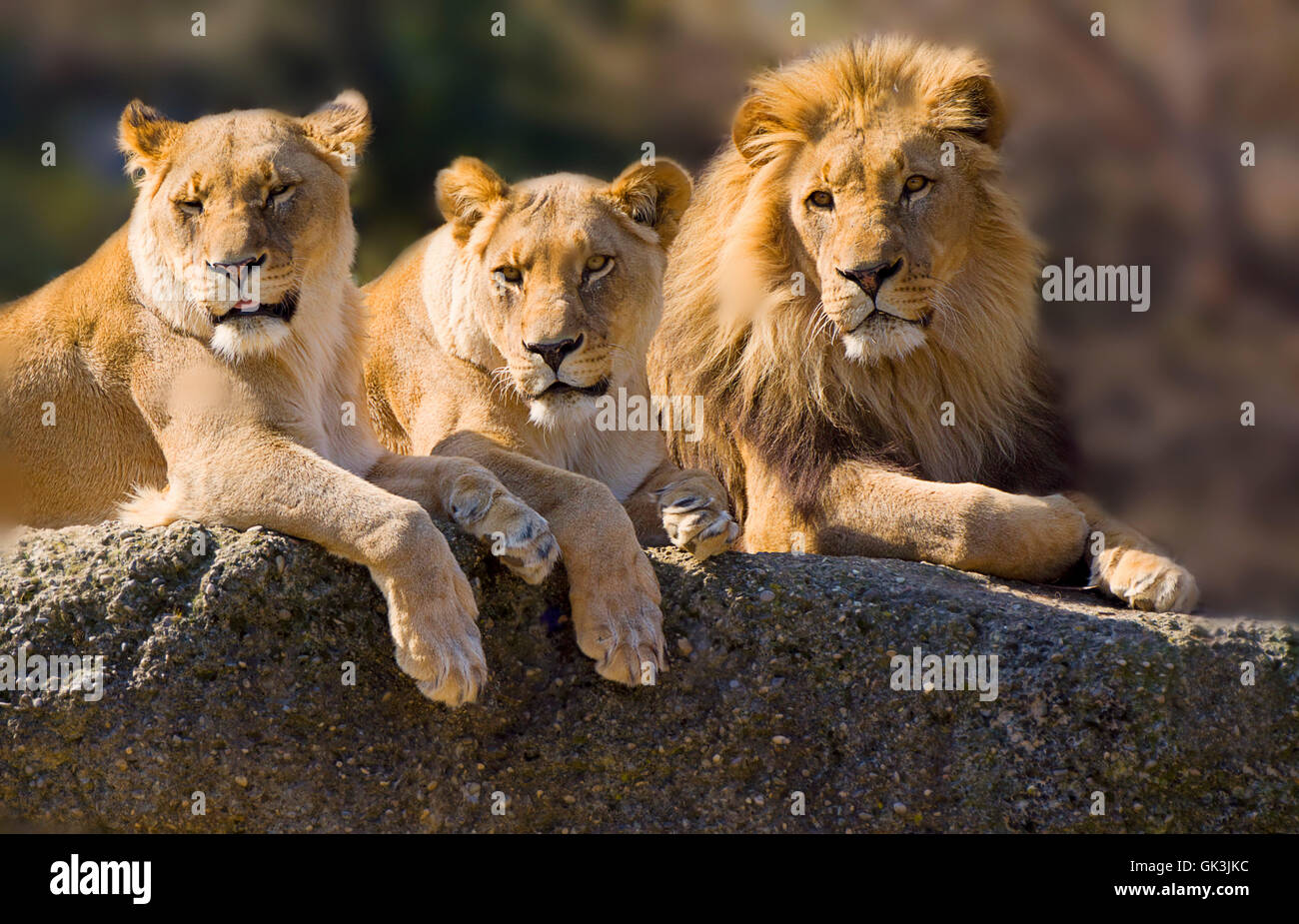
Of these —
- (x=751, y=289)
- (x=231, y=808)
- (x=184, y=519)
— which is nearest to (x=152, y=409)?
(x=184, y=519)

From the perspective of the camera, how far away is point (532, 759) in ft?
12.6

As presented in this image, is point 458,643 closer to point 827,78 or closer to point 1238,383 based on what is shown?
point 827,78

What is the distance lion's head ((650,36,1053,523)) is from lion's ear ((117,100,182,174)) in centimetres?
171

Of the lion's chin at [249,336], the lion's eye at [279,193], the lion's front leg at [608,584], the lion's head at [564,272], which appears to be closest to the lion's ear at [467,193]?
the lion's head at [564,272]

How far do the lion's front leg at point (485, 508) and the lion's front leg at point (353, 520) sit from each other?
6.8 inches

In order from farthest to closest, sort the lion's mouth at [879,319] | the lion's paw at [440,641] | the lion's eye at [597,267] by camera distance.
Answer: the lion's mouth at [879,319]
the lion's eye at [597,267]
the lion's paw at [440,641]

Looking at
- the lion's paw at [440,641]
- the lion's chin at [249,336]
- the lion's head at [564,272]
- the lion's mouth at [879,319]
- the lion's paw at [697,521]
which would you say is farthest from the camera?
the lion's mouth at [879,319]

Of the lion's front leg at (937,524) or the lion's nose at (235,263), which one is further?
the lion's front leg at (937,524)

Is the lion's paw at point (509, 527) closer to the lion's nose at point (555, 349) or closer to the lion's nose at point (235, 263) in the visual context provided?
the lion's nose at point (555, 349)

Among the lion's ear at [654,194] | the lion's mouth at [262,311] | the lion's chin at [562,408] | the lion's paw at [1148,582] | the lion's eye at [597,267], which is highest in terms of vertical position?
the lion's ear at [654,194]

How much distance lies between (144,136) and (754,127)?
5.91 ft

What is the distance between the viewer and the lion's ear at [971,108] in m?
4.70

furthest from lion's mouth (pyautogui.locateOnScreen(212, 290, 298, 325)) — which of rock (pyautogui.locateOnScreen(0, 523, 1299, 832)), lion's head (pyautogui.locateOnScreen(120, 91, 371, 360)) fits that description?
rock (pyautogui.locateOnScreen(0, 523, 1299, 832))

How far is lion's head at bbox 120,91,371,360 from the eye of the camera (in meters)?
3.82
